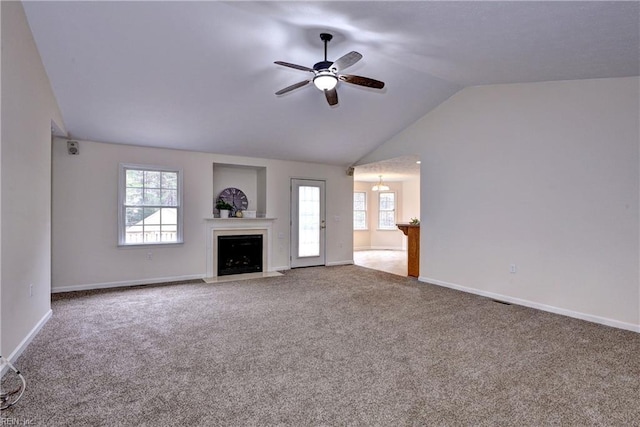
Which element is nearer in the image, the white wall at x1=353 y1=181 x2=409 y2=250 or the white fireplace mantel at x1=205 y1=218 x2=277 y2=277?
the white fireplace mantel at x1=205 y1=218 x2=277 y2=277

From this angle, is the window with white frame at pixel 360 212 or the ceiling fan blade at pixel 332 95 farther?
the window with white frame at pixel 360 212

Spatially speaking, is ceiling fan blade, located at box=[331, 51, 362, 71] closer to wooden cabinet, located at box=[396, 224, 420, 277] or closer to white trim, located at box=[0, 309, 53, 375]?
white trim, located at box=[0, 309, 53, 375]

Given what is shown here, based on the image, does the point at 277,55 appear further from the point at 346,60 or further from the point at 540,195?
the point at 540,195

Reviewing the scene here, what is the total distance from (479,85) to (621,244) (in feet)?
8.93

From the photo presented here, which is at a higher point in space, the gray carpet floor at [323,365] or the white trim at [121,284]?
the white trim at [121,284]

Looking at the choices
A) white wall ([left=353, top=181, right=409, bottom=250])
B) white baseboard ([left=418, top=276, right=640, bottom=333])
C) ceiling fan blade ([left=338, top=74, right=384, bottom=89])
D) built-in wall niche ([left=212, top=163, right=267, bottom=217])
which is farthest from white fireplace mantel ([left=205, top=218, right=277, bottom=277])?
white wall ([left=353, top=181, right=409, bottom=250])

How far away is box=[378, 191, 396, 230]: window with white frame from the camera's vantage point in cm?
1077

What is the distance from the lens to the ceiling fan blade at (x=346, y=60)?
2977 millimetres

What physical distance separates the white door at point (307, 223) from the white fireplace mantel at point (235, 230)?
0.59 metres

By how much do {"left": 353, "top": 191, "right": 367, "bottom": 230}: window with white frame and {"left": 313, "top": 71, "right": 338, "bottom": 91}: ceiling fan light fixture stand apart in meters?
7.47

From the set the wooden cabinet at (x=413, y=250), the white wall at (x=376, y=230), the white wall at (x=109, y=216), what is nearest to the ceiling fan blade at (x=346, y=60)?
the white wall at (x=109, y=216)

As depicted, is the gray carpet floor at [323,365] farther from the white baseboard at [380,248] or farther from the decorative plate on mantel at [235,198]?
the white baseboard at [380,248]

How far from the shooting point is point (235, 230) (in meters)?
6.33

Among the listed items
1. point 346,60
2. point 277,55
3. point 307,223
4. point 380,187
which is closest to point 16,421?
point 346,60
